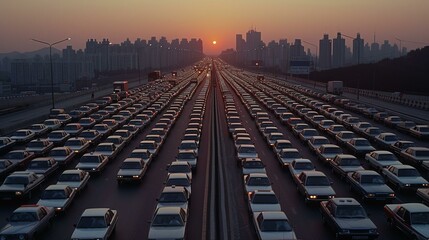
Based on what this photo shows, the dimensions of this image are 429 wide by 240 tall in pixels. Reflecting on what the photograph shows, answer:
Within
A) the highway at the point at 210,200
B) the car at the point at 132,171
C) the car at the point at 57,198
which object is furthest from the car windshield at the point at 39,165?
the car at the point at 57,198

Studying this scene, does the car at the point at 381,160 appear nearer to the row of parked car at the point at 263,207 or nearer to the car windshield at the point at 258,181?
the row of parked car at the point at 263,207

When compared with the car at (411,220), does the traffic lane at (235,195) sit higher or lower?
lower

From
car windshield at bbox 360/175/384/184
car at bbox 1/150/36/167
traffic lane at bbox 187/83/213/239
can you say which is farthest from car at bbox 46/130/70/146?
car windshield at bbox 360/175/384/184

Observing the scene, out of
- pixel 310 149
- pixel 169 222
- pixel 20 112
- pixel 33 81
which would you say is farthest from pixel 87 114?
pixel 33 81

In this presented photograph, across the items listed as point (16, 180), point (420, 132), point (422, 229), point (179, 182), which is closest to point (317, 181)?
point (179, 182)

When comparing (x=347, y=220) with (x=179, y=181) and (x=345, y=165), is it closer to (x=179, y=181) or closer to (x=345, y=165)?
(x=179, y=181)

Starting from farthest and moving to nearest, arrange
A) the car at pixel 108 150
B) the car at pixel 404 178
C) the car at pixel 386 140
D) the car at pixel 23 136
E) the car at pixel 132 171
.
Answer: the car at pixel 23 136
the car at pixel 386 140
the car at pixel 108 150
the car at pixel 132 171
the car at pixel 404 178
